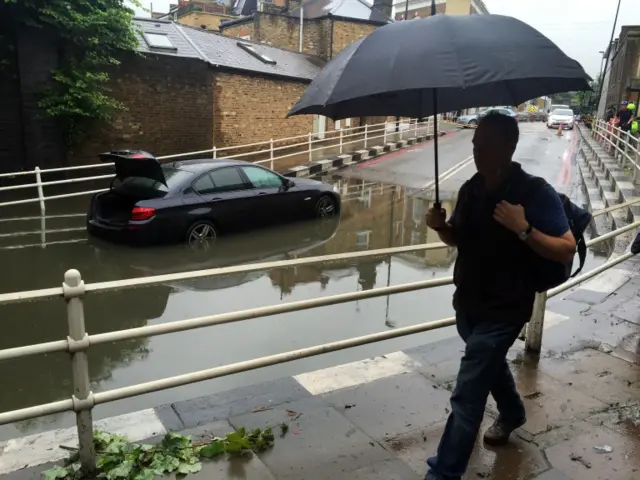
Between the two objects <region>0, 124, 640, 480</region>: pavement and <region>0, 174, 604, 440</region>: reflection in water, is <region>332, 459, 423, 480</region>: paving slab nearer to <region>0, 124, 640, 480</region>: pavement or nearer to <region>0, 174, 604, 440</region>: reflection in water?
<region>0, 124, 640, 480</region>: pavement

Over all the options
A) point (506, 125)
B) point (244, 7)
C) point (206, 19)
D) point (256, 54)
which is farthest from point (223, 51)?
point (244, 7)

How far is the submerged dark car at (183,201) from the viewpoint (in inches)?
314

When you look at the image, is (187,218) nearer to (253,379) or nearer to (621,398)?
(253,379)

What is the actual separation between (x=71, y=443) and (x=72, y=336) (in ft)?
2.67

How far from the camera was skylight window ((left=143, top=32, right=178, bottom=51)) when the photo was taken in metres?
16.4

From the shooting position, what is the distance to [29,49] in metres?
13.6

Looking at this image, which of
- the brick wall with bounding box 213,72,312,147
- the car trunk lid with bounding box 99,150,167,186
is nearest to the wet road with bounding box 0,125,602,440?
the car trunk lid with bounding box 99,150,167,186

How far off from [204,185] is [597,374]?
632 centimetres

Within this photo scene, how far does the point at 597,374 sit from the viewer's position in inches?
160

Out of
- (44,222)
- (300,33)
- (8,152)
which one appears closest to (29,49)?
(8,152)

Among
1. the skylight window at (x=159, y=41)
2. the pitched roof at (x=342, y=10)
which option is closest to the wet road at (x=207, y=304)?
the skylight window at (x=159, y=41)

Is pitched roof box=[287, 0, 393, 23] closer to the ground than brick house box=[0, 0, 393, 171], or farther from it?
farther from it

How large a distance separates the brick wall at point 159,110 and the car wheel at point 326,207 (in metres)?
7.62

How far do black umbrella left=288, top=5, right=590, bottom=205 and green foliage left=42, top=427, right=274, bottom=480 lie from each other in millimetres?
1858
